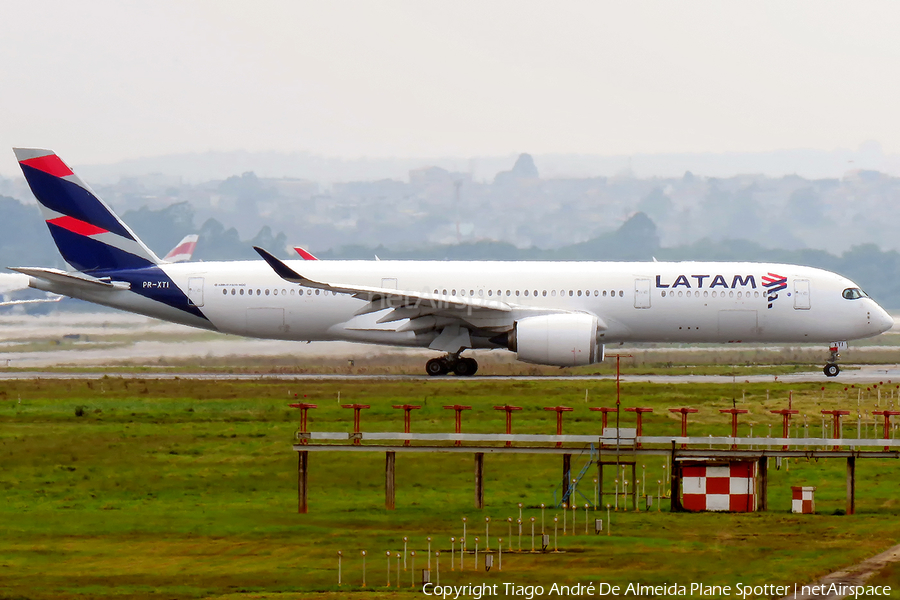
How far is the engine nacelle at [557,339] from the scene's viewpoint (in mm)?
44156

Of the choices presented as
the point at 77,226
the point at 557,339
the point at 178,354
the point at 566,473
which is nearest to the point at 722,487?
the point at 566,473

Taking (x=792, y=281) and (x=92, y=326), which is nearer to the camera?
(x=792, y=281)

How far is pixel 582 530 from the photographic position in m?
22.1

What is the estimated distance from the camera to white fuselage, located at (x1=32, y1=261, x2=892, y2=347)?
4597 centimetres

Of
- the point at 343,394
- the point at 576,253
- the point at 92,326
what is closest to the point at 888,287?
the point at 576,253

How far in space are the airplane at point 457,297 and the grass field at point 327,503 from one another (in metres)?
3.61

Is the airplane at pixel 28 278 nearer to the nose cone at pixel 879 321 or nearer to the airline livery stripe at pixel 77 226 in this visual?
the airline livery stripe at pixel 77 226

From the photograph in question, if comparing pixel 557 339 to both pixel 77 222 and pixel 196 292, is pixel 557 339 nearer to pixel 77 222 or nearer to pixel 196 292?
pixel 196 292

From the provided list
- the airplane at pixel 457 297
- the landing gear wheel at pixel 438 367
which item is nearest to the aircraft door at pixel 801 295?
the airplane at pixel 457 297

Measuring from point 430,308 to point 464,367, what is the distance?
3.44 metres

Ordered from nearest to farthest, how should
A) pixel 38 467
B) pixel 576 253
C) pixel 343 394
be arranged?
pixel 38 467 → pixel 343 394 → pixel 576 253

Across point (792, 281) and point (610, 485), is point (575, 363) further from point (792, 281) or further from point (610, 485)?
point (610, 485)

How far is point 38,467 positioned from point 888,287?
150461mm

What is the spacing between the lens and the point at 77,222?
48312 millimetres
